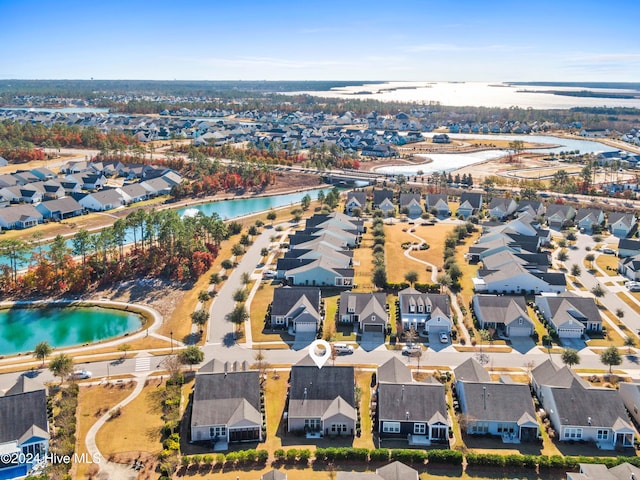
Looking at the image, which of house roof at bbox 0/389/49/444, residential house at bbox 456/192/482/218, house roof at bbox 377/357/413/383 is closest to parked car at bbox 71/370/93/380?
house roof at bbox 0/389/49/444

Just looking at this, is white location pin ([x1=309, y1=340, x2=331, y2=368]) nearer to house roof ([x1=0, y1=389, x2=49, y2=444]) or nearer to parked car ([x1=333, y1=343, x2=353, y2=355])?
parked car ([x1=333, y1=343, x2=353, y2=355])

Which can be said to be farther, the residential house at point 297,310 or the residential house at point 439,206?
the residential house at point 439,206

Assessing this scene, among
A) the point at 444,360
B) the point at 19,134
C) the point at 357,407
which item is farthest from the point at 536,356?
the point at 19,134

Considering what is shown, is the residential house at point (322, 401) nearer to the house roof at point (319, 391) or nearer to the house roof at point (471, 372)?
the house roof at point (319, 391)

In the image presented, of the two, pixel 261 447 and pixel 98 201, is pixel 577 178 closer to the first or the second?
pixel 98 201

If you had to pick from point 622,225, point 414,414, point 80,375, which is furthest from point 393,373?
point 622,225

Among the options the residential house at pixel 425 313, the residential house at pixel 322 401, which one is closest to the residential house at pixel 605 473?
the residential house at pixel 322 401
